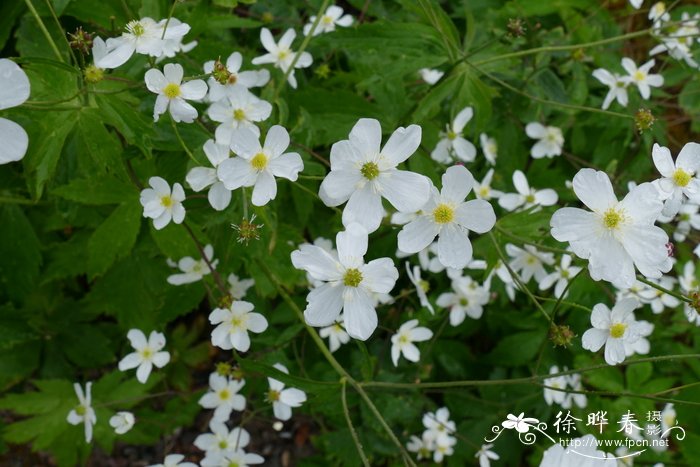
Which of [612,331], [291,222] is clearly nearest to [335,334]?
[291,222]

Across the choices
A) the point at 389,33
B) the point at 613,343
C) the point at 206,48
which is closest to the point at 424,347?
the point at 613,343

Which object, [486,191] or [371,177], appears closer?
[371,177]

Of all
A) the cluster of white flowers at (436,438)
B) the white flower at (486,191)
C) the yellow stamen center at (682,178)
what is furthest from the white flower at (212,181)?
the cluster of white flowers at (436,438)

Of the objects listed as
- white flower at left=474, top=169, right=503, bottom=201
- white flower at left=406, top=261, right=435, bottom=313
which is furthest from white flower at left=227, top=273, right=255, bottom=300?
white flower at left=474, top=169, right=503, bottom=201

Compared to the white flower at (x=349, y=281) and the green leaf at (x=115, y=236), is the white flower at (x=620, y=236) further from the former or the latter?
the green leaf at (x=115, y=236)

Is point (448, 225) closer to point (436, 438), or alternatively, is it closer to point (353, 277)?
point (353, 277)

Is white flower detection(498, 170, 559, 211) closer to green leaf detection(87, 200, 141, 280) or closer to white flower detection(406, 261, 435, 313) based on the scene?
white flower detection(406, 261, 435, 313)

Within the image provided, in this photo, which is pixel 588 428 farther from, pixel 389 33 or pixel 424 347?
pixel 389 33
